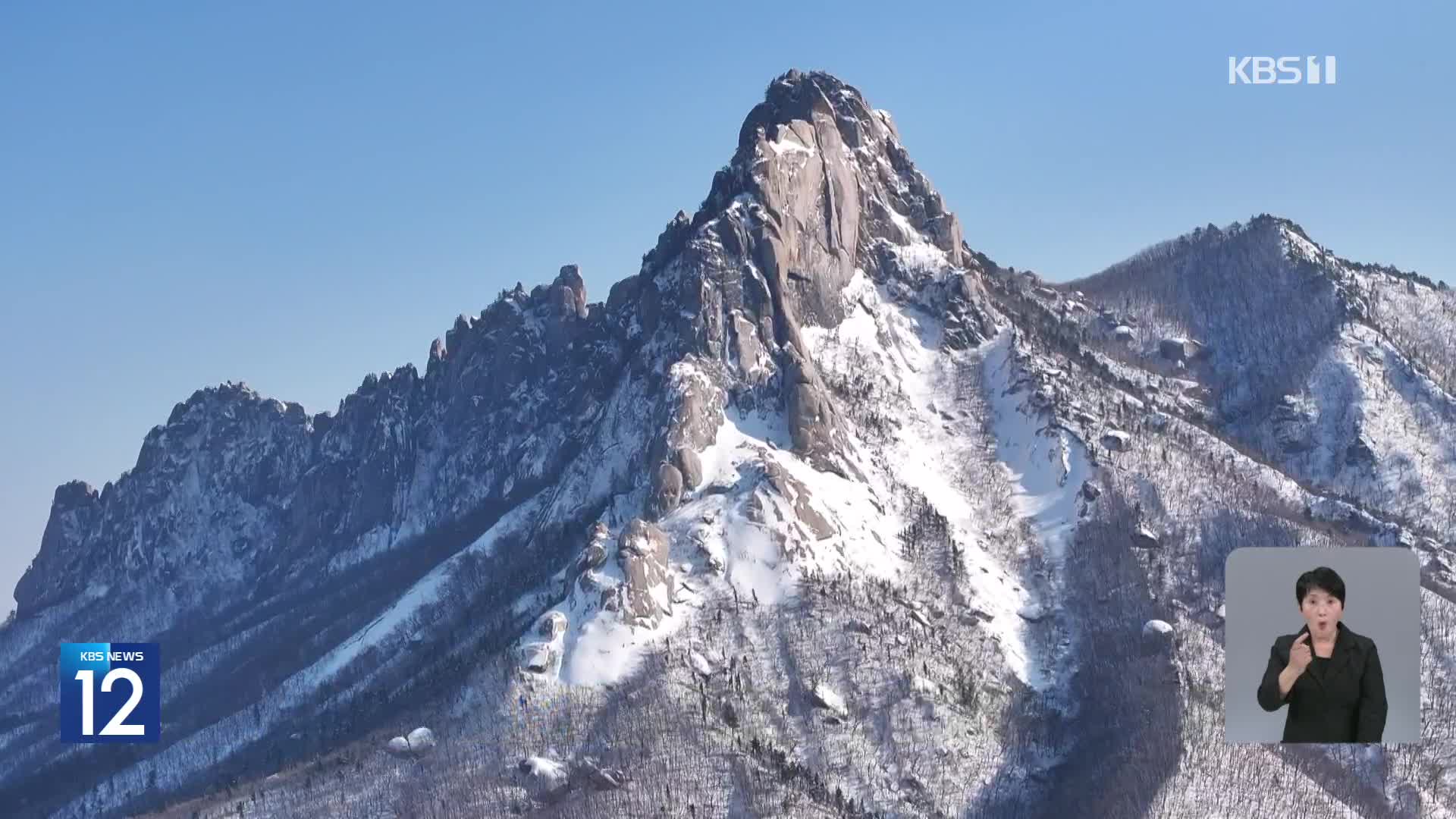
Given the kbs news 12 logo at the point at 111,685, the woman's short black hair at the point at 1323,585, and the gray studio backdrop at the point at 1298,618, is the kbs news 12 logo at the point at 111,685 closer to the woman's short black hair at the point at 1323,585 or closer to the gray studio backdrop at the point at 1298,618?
the gray studio backdrop at the point at 1298,618

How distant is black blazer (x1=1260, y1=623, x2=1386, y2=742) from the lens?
5150 cm

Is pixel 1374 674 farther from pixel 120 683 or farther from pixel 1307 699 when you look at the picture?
pixel 120 683

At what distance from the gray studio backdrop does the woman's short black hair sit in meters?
0.13

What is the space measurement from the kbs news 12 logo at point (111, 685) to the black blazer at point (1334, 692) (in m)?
138

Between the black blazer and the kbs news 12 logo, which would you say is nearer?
the black blazer

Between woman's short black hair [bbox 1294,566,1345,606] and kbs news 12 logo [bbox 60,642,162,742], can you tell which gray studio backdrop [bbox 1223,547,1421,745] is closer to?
woman's short black hair [bbox 1294,566,1345,606]

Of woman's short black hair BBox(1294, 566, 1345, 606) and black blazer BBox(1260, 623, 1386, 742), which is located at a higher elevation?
woman's short black hair BBox(1294, 566, 1345, 606)

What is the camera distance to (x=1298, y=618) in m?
52.4

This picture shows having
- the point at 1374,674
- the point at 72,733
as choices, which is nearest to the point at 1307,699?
the point at 1374,674

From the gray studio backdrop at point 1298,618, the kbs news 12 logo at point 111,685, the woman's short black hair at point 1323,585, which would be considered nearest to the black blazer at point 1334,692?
the gray studio backdrop at point 1298,618

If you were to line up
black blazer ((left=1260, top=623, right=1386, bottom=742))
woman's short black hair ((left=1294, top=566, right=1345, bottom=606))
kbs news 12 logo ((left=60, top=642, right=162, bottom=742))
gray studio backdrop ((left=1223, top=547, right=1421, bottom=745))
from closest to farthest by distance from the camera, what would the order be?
gray studio backdrop ((left=1223, top=547, right=1421, bottom=745)), black blazer ((left=1260, top=623, right=1386, bottom=742)), woman's short black hair ((left=1294, top=566, right=1345, bottom=606)), kbs news 12 logo ((left=60, top=642, right=162, bottom=742))

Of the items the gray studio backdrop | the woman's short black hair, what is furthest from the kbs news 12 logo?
the woman's short black hair

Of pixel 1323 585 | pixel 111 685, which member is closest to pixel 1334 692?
pixel 1323 585

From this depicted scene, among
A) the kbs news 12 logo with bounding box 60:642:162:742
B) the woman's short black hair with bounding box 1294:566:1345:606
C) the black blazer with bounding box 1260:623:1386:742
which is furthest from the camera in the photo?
the kbs news 12 logo with bounding box 60:642:162:742
